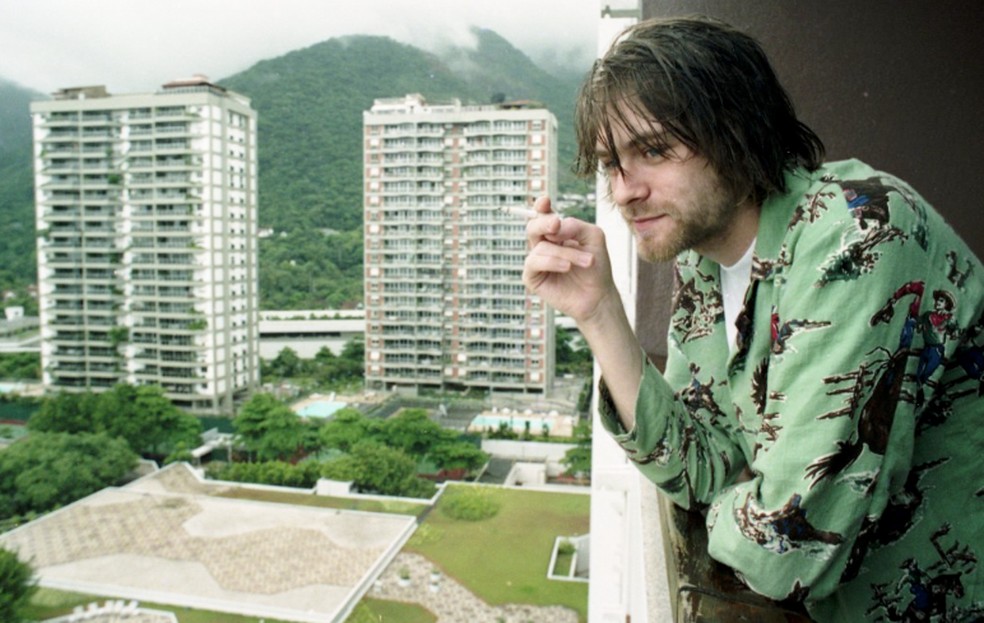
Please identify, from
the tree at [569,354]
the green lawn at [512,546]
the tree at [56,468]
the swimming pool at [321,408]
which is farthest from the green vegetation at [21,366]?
the tree at [569,354]

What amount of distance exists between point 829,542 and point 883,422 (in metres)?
0.06

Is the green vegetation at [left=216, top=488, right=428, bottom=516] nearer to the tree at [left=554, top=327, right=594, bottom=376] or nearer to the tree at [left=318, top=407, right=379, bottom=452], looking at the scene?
the tree at [left=318, top=407, right=379, bottom=452]

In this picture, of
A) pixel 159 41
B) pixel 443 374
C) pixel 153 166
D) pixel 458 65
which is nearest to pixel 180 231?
pixel 153 166

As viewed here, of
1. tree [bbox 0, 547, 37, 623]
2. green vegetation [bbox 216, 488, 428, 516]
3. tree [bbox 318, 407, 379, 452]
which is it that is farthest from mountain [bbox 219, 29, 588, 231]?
tree [bbox 0, 547, 37, 623]

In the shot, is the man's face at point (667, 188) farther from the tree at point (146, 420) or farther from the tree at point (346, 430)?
the tree at point (346, 430)

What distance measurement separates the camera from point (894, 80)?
3.02 feet

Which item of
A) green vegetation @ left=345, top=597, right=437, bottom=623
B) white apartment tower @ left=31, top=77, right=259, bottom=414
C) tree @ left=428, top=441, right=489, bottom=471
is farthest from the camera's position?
tree @ left=428, top=441, right=489, bottom=471

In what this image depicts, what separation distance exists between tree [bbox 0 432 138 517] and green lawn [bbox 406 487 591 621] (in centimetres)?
327

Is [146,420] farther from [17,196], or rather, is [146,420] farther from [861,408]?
[861,408]

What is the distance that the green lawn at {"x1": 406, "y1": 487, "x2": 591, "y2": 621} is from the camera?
6902 millimetres

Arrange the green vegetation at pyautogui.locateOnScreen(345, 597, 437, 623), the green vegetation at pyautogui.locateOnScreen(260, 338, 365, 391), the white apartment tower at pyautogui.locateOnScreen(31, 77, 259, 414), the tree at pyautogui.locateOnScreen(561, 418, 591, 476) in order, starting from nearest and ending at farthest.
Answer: the green vegetation at pyautogui.locateOnScreen(345, 597, 437, 623) < the white apartment tower at pyautogui.locateOnScreen(31, 77, 259, 414) < the tree at pyautogui.locateOnScreen(561, 418, 591, 476) < the green vegetation at pyautogui.locateOnScreen(260, 338, 365, 391)

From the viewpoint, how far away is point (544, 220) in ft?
1.54

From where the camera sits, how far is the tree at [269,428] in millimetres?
8648

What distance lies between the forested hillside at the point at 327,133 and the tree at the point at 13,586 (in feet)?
10.2
